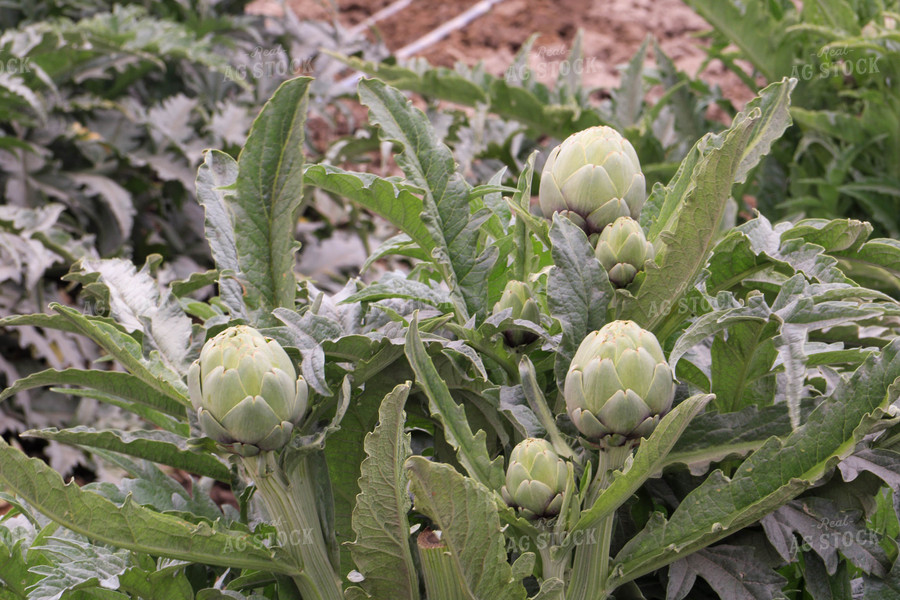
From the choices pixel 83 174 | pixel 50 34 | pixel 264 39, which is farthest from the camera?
pixel 264 39

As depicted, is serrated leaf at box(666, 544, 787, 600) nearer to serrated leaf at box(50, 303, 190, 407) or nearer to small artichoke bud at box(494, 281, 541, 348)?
small artichoke bud at box(494, 281, 541, 348)

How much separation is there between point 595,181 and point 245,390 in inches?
13.3

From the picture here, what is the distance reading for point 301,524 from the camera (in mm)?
770

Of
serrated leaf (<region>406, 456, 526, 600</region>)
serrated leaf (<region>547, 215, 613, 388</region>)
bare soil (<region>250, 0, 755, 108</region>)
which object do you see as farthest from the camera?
bare soil (<region>250, 0, 755, 108</region>)

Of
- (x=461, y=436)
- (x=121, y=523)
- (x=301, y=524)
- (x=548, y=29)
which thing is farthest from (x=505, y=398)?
(x=548, y=29)

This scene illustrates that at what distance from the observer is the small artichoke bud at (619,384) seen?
67 cm

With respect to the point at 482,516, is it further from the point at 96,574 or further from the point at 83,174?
the point at 83,174

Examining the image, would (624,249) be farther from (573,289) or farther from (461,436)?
(461,436)

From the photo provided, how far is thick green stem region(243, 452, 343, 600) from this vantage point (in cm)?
75

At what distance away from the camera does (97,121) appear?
284 centimetres

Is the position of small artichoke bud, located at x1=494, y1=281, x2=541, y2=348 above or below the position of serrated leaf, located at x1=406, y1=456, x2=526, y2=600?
above

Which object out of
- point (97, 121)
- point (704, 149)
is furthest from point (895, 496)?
point (97, 121)

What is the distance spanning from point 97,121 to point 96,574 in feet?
7.77

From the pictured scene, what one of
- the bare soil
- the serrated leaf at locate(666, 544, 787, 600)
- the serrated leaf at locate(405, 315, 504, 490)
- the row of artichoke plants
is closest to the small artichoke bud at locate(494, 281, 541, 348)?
the row of artichoke plants
